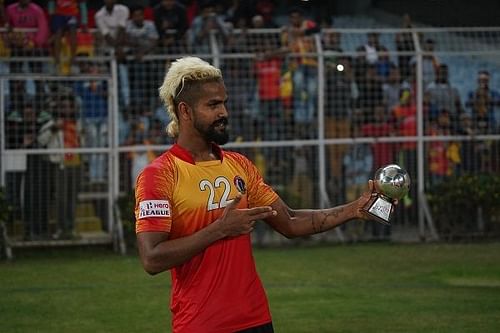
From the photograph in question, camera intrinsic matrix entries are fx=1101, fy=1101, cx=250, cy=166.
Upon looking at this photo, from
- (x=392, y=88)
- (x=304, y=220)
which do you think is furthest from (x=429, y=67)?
(x=304, y=220)

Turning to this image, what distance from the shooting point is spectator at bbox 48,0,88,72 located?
17469 millimetres

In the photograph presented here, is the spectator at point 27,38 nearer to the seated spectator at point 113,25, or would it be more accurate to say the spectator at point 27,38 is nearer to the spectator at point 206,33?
the seated spectator at point 113,25

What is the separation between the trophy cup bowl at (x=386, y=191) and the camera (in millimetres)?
5887

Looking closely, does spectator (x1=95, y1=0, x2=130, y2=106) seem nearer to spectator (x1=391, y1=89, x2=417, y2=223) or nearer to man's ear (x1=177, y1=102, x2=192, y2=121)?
spectator (x1=391, y1=89, x2=417, y2=223)

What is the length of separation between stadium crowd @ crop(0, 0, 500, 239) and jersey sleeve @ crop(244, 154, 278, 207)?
11379mm

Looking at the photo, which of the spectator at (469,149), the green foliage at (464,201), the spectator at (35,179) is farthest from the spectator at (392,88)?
the spectator at (35,179)

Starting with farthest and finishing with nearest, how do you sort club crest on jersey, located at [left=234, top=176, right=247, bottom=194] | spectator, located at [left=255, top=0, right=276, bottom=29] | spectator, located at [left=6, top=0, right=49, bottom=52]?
spectator, located at [left=255, top=0, right=276, bottom=29] → spectator, located at [left=6, top=0, right=49, bottom=52] → club crest on jersey, located at [left=234, top=176, right=247, bottom=194]

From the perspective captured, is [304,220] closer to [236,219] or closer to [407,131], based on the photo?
[236,219]

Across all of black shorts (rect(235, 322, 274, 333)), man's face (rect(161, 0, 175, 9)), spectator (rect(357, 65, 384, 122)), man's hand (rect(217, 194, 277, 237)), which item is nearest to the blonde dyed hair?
man's hand (rect(217, 194, 277, 237))

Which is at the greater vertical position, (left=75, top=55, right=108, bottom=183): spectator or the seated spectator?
the seated spectator

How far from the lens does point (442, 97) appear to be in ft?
62.6

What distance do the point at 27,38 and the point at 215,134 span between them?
12.5 metres

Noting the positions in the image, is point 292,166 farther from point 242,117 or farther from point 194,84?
point 194,84

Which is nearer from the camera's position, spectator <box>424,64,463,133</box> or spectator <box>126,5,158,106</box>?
spectator <box>126,5,158,106</box>
